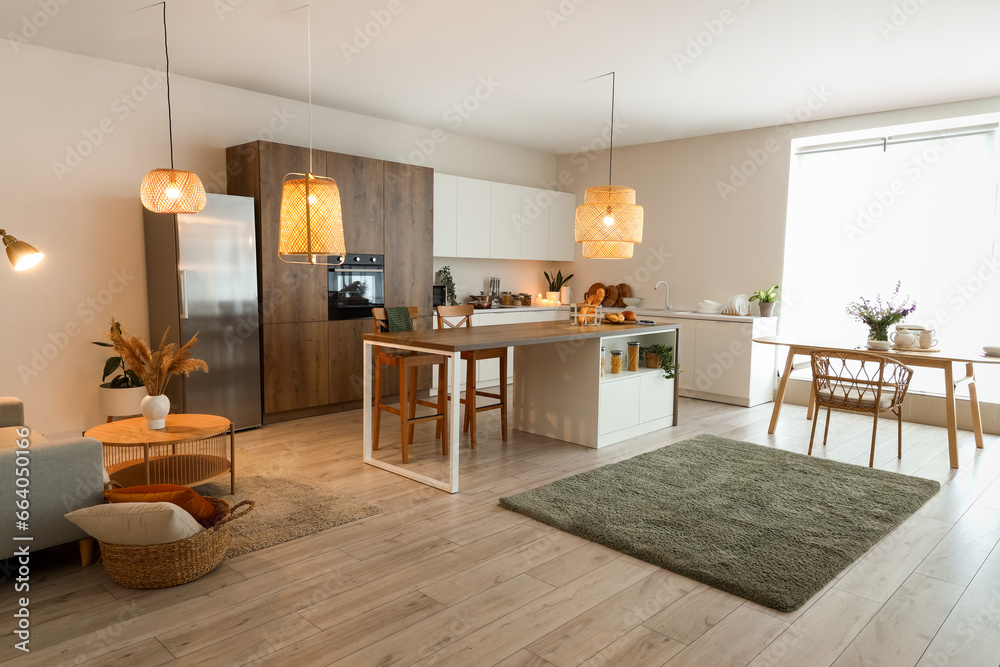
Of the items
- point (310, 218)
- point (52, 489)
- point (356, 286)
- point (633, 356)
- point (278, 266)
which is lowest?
point (52, 489)

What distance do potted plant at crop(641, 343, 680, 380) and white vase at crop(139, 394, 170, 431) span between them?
358cm

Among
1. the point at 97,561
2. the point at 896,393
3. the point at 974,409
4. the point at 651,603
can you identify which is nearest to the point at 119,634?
the point at 97,561

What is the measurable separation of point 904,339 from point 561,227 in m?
4.21

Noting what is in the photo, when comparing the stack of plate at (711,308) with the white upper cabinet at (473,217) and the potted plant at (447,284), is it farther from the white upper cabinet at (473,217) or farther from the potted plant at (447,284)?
the potted plant at (447,284)

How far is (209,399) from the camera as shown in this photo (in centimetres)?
482

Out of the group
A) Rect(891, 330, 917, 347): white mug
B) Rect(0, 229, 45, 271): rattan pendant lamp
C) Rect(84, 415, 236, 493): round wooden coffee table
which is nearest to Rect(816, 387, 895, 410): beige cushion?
Rect(891, 330, 917, 347): white mug

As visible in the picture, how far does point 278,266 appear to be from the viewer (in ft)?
17.0

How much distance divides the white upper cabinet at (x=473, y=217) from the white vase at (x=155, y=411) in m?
3.90

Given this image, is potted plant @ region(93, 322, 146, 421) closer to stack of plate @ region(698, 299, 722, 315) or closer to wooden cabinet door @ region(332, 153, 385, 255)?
wooden cabinet door @ region(332, 153, 385, 255)

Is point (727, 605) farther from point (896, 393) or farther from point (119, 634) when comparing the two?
point (896, 393)

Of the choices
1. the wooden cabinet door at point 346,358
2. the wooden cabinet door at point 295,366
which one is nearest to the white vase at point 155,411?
the wooden cabinet door at point 295,366

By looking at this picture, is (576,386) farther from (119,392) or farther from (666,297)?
(119,392)

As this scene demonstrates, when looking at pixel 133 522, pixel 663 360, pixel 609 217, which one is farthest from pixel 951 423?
pixel 133 522

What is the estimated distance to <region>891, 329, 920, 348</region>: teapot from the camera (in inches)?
189
